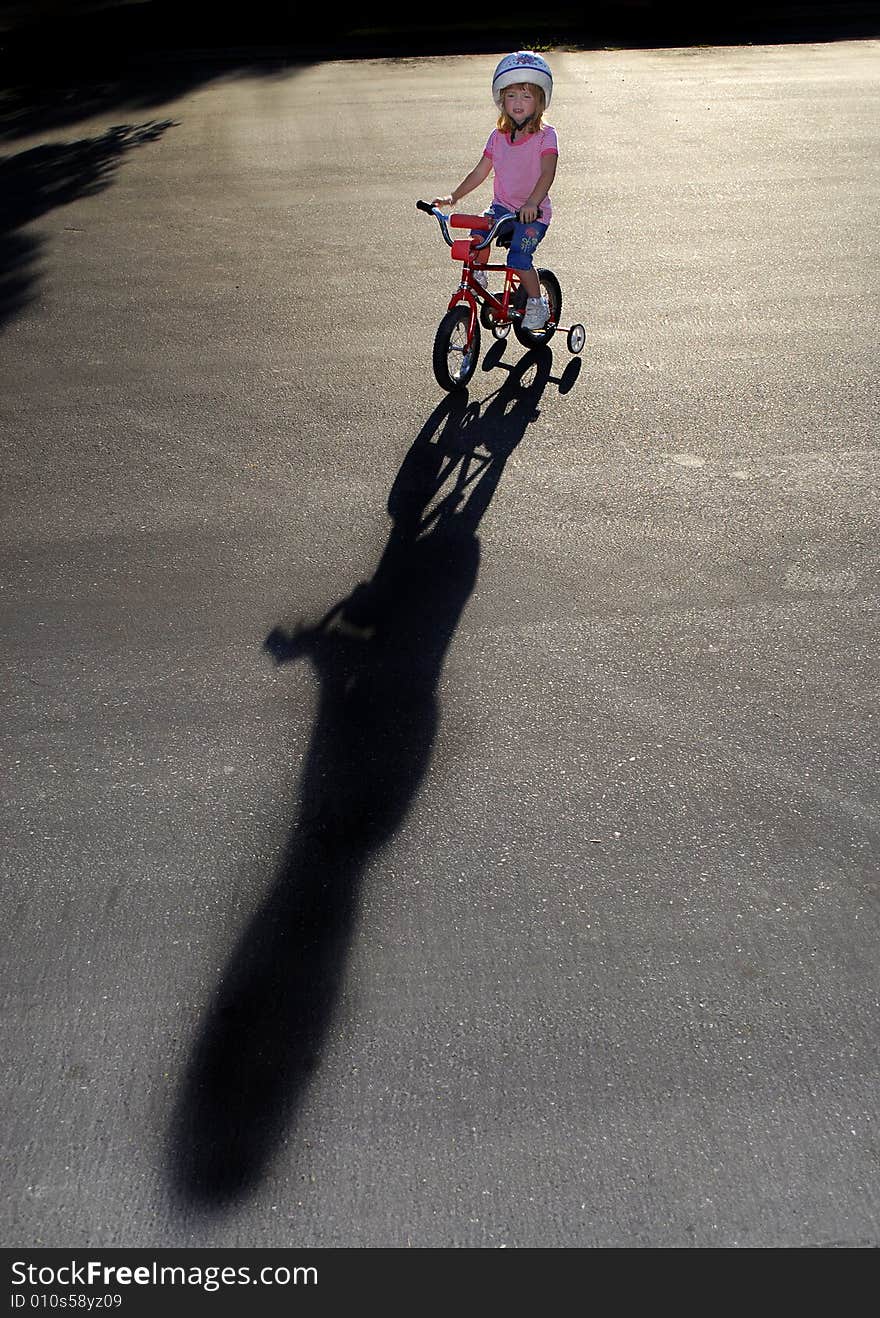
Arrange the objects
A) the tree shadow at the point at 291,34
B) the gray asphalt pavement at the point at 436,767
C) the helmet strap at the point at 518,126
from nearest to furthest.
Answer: the gray asphalt pavement at the point at 436,767, the helmet strap at the point at 518,126, the tree shadow at the point at 291,34

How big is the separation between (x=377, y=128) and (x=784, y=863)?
1258cm

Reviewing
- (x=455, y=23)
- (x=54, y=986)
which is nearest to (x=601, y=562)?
(x=54, y=986)

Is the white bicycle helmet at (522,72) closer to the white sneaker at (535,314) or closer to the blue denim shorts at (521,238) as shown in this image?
the blue denim shorts at (521,238)

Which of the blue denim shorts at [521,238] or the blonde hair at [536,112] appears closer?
the blonde hair at [536,112]

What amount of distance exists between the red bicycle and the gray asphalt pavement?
0.23 meters

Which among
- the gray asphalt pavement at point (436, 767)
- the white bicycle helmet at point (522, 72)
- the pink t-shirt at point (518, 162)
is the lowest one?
the gray asphalt pavement at point (436, 767)

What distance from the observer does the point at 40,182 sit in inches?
467

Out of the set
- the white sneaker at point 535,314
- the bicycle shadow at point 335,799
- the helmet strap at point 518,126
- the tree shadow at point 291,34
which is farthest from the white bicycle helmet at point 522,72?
the tree shadow at point 291,34

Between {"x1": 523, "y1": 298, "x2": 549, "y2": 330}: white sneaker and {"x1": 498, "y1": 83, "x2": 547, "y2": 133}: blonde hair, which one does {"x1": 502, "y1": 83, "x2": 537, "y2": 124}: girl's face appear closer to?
{"x1": 498, "y1": 83, "x2": 547, "y2": 133}: blonde hair

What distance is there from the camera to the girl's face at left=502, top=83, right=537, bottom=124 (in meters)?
6.51

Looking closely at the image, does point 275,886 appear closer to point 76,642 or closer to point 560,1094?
point 560,1094

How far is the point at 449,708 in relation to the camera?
459 centimetres

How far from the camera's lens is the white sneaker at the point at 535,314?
23.6 ft

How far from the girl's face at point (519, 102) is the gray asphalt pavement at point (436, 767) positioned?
154cm
